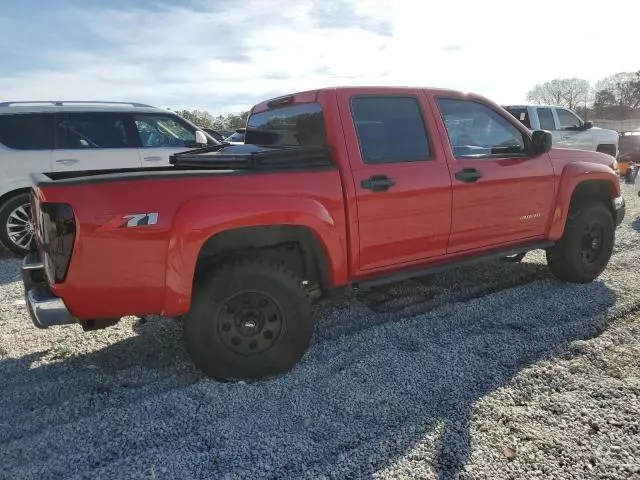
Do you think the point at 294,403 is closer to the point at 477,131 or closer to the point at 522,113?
the point at 477,131

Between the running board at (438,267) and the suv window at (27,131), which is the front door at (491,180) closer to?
the running board at (438,267)

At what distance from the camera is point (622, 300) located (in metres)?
4.41

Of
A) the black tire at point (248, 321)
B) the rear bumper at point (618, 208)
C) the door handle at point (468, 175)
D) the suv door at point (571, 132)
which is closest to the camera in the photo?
the black tire at point (248, 321)

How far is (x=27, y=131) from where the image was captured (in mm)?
6723

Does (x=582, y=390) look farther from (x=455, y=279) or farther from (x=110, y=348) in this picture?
(x=110, y=348)

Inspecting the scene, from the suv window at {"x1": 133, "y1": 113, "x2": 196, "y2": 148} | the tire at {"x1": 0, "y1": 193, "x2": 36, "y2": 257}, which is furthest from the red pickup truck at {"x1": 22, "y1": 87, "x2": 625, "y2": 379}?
the tire at {"x1": 0, "y1": 193, "x2": 36, "y2": 257}

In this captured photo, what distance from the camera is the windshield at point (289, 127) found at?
12.0ft

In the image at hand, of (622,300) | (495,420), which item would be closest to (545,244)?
(622,300)

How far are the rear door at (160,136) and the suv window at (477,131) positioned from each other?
4558 millimetres

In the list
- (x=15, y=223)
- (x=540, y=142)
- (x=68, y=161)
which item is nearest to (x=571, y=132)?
(x=540, y=142)

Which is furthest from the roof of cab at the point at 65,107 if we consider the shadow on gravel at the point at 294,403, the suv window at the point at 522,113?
the suv window at the point at 522,113

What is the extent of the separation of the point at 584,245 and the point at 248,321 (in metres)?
3.57

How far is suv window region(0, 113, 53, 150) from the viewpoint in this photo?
6.65 meters

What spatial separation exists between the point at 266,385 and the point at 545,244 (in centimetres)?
294
